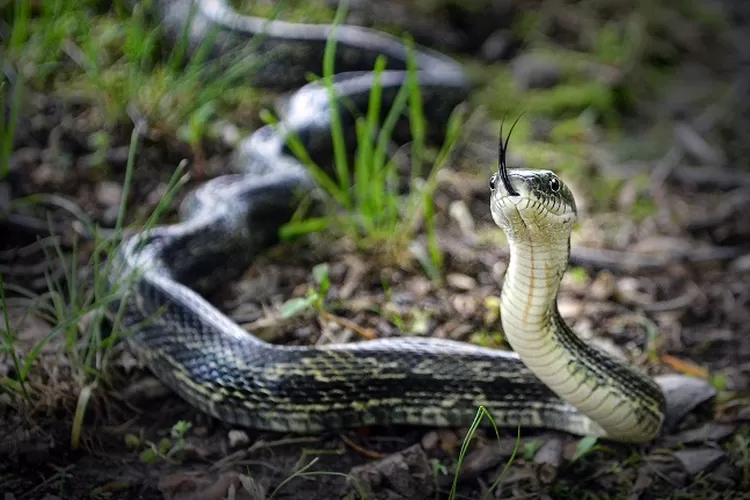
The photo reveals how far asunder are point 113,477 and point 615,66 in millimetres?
6036

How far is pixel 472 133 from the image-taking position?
672 cm

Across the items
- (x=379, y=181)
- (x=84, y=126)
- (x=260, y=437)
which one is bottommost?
(x=260, y=437)

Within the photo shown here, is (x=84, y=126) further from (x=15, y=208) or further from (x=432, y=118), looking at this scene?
(x=432, y=118)

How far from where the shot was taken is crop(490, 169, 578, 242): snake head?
287cm

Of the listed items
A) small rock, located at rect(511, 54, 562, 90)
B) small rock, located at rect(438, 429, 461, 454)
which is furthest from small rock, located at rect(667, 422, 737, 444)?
small rock, located at rect(511, 54, 562, 90)

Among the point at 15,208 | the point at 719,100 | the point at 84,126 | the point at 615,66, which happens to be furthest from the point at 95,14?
the point at 719,100

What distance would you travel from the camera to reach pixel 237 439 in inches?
147

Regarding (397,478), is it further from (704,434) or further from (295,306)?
(704,434)

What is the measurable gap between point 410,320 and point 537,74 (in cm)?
381

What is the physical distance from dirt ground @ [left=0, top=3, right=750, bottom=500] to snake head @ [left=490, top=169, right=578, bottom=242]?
1114 millimetres

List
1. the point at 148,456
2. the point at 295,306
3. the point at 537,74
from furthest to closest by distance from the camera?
the point at 537,74 → the point at 295,306 → the point at 148,456

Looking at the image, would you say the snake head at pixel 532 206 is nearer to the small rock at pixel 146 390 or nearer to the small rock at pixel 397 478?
the small rock at pixel 397 478

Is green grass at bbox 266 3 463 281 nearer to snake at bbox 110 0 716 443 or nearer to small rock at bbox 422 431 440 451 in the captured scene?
snake at bbox 110 0 716 443

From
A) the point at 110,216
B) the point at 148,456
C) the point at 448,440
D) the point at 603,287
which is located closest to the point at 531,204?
the point at 448,440
